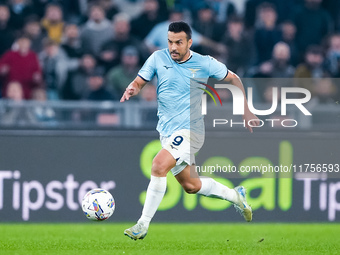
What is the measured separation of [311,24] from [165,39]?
8.25ft

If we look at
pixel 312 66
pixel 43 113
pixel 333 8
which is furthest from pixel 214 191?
pixel 333 8

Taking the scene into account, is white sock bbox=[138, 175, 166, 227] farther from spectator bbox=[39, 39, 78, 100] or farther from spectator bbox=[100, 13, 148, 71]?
spectator bbox=[100, 13, 148, 71]

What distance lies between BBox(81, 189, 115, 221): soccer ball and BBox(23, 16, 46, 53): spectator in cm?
495

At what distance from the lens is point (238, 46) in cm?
1216

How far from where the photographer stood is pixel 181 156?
7430mm

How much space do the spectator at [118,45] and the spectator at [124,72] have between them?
310mm

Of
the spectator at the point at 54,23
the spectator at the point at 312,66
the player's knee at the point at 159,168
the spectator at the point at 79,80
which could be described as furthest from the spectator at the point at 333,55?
the player's knee at the point at 159,168

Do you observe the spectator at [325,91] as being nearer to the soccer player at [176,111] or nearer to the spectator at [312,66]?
the spectator at [312,66]

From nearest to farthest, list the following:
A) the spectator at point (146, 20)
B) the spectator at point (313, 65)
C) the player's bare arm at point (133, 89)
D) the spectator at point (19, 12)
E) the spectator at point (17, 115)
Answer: the player's bare arm at point (133, 89) → the spectator at point (17, 115) → the spectator at point (313, 65) → the spectator at point (19, 12) → the spectator at point (146, 20)

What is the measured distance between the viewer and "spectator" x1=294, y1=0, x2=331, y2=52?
41.3 feet

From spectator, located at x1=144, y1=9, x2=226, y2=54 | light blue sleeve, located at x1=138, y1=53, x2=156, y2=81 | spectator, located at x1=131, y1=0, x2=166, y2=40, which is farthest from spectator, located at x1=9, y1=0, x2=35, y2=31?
light blue sleeve, located at x1=138, y1=53, x2=156, y2=81

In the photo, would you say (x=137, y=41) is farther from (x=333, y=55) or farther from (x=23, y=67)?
(x=333, y=55)

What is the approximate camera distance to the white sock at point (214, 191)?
7.84 meters
